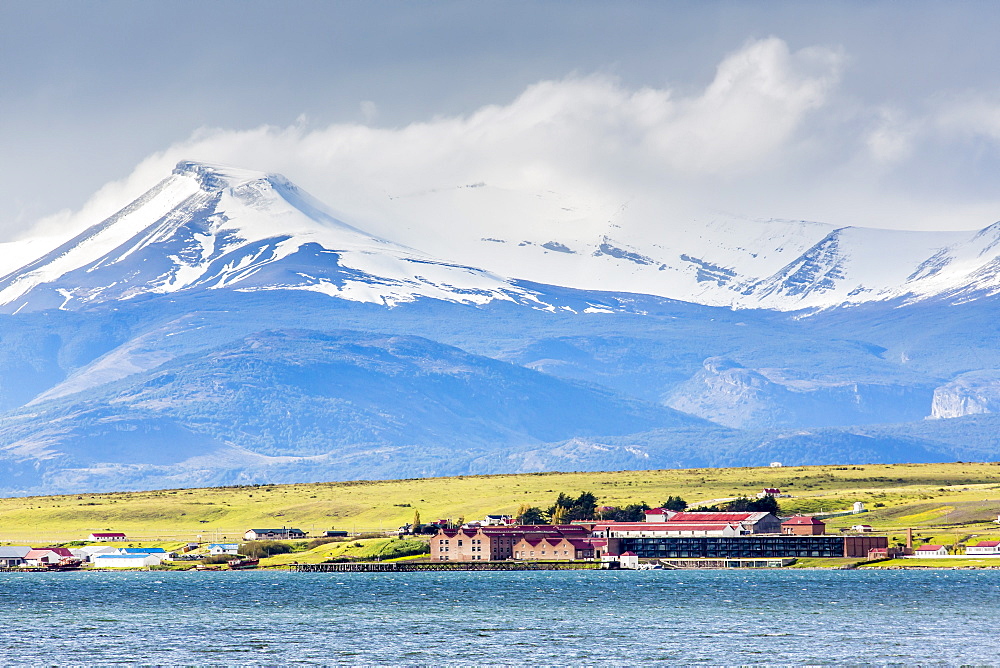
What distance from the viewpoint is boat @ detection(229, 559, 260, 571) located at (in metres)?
178

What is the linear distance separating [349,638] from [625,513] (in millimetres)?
107778

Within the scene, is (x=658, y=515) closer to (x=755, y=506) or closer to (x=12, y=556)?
(x=755, y=506)

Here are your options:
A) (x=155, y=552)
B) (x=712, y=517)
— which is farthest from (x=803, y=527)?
(x=155, y=552)

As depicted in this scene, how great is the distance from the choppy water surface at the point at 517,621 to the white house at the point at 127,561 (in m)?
39.0

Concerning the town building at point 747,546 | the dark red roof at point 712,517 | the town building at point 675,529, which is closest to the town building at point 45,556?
the town building at point 675,529

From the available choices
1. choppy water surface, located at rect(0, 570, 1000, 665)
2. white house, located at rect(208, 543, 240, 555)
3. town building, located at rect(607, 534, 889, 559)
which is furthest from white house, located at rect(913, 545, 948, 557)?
white house, located at rect(208, 543, 240, 555)

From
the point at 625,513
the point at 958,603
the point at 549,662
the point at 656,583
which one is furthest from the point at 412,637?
the point at 625,513

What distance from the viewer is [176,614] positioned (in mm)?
107688

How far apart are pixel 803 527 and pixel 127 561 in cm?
7163

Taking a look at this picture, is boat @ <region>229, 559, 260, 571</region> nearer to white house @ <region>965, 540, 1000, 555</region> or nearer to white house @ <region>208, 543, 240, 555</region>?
white house @ <region>208, 543, 240, 555</region>

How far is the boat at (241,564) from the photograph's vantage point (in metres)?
178

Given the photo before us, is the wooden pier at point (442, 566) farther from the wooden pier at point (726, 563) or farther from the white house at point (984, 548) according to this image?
the white house at point (984, 548)

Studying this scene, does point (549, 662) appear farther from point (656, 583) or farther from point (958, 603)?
point (656, 583)

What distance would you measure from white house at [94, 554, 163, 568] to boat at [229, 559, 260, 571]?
10412mm
